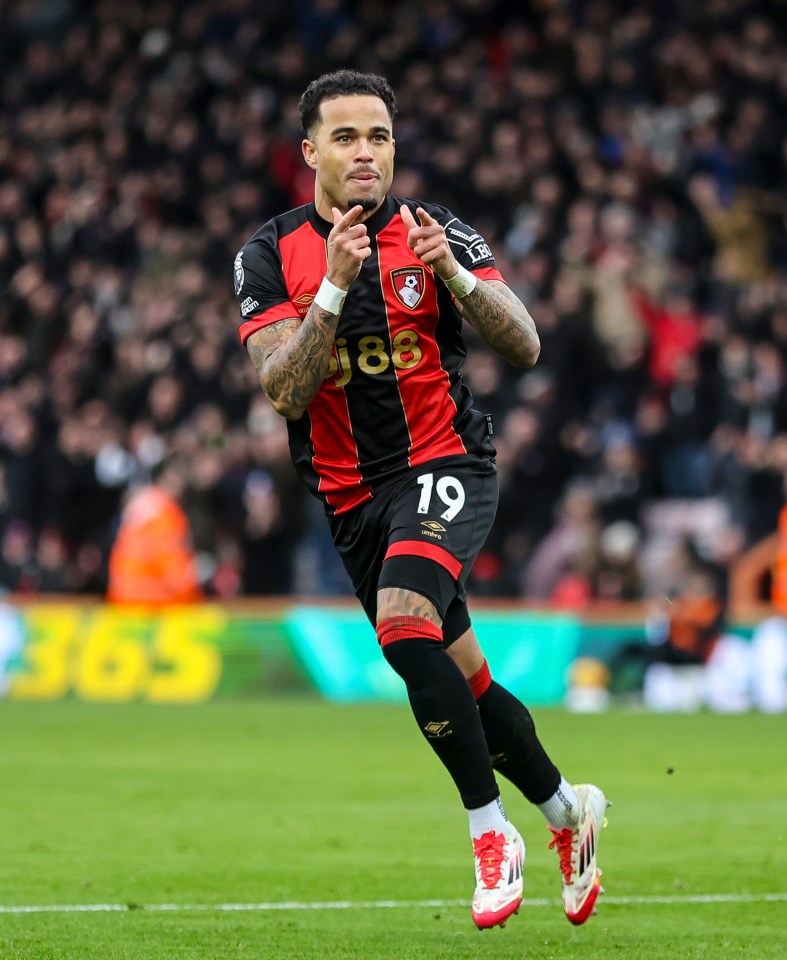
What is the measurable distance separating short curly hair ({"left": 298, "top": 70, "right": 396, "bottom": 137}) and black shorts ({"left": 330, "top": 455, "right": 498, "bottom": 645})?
1.14 m

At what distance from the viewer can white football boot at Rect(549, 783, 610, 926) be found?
18.7ft

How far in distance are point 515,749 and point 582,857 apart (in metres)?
0.39

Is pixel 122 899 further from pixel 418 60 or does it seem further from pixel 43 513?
pixel 418 60

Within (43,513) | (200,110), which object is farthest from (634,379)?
(200,110)

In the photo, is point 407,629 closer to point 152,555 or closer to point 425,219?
point 425,219

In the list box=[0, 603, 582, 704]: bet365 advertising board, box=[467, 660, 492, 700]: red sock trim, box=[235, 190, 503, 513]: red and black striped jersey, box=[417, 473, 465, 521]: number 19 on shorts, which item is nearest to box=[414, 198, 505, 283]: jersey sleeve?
box=[235, 190, 503, 513]: red and black striped jersey

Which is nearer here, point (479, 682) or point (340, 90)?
point (340, 90)

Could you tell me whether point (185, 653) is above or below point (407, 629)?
below

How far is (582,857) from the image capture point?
19.1ft

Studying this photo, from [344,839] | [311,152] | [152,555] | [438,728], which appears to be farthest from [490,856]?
[152,555]

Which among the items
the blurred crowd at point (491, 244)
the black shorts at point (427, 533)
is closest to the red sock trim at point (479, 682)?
the black shorts at point (427, 533)

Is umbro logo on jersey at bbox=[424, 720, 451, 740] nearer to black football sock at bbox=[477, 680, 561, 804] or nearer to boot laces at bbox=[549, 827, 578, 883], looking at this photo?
black football sock at bbox=[477, 680, 561, 804]

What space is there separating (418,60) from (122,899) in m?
17.1

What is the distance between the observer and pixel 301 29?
2345 centimetres
